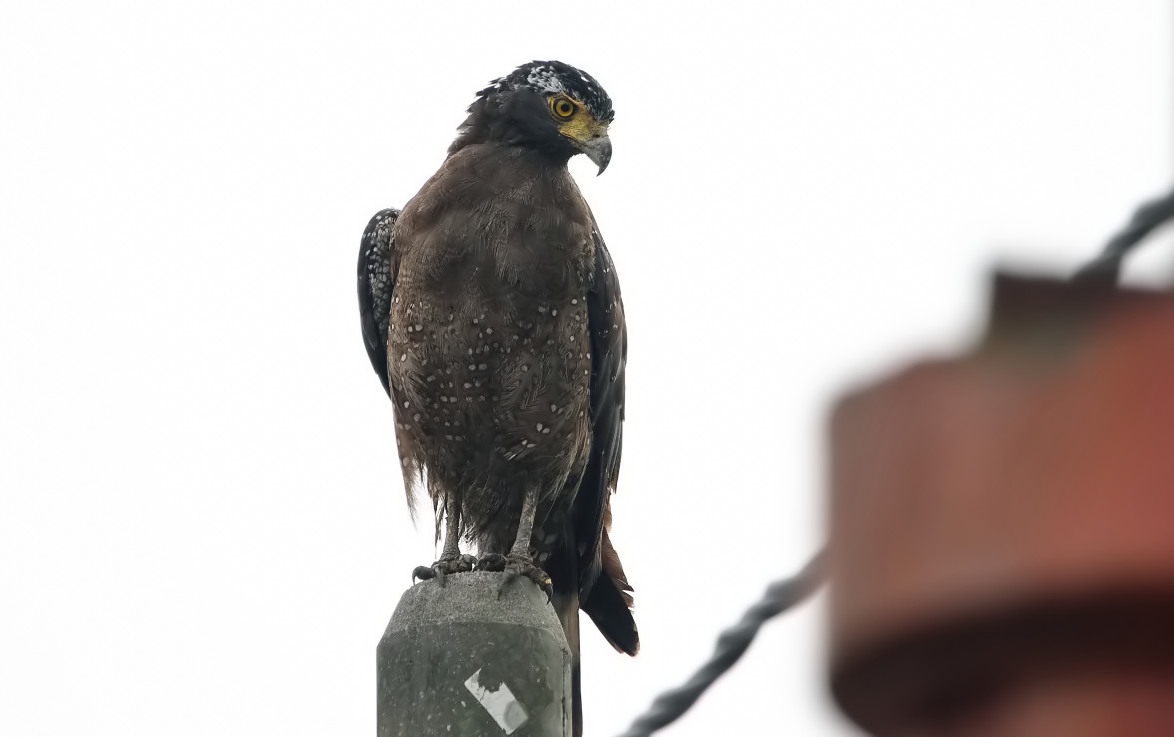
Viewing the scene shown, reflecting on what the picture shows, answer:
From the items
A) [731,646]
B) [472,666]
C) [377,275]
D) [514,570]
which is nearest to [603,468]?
[377,275]

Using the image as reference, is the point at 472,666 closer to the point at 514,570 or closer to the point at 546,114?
the point at 514,570

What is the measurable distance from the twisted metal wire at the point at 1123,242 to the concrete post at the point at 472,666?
2.83m

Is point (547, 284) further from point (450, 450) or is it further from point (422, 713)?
point (422, 713)

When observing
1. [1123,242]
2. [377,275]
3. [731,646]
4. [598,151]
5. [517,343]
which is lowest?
[731,646]

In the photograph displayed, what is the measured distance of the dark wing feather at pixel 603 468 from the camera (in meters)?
6.77

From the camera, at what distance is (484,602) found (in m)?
3.98

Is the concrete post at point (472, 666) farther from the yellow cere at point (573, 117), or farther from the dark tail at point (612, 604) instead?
the yellow cere at point (573, 117)

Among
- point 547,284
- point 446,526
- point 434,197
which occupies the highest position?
point 434,197

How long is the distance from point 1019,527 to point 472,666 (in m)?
3.35

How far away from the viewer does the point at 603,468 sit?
7117 mm

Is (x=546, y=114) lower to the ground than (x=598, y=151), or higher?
higher

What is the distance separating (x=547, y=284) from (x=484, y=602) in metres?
2.77

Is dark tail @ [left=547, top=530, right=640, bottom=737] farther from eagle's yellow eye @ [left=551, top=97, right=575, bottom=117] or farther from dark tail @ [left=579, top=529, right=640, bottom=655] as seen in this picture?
eagle's yellow eye @ [left=551, top=97, right=575, bottom=117]

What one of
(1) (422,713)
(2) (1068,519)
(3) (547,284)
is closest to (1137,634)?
(2) (1068,519)
